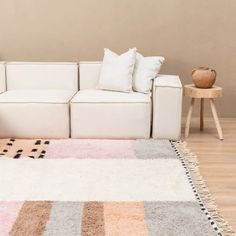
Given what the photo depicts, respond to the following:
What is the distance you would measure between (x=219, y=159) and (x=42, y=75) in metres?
2.00

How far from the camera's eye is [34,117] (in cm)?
421

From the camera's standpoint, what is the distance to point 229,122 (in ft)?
16.8

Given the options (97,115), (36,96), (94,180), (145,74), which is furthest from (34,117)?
(94,180)

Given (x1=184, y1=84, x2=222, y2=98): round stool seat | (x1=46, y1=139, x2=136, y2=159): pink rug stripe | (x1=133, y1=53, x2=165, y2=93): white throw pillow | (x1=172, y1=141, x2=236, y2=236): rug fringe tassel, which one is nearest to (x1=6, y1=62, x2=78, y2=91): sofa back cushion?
(x1=133, y1=53, x2=165, y2=93): white throw pillow

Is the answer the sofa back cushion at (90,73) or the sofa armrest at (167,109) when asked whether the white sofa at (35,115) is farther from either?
the sofa armrest at (167,109)

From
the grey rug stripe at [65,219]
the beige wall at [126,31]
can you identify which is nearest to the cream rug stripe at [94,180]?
the grey rug stripe at [65,219]

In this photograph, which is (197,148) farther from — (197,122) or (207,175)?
(197,122)

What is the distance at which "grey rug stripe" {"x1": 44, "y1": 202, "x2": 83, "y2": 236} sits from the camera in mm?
2447

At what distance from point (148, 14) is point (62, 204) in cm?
292

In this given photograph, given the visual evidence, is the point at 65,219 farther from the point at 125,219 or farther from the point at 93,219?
the point at 125,219

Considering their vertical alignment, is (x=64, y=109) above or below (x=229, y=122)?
above

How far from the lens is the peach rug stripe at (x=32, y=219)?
244 centimetres

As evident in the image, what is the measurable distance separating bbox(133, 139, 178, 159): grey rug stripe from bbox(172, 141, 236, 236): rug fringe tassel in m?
0.09

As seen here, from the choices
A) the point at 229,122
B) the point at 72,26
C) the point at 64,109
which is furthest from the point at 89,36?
the point at 229,122
